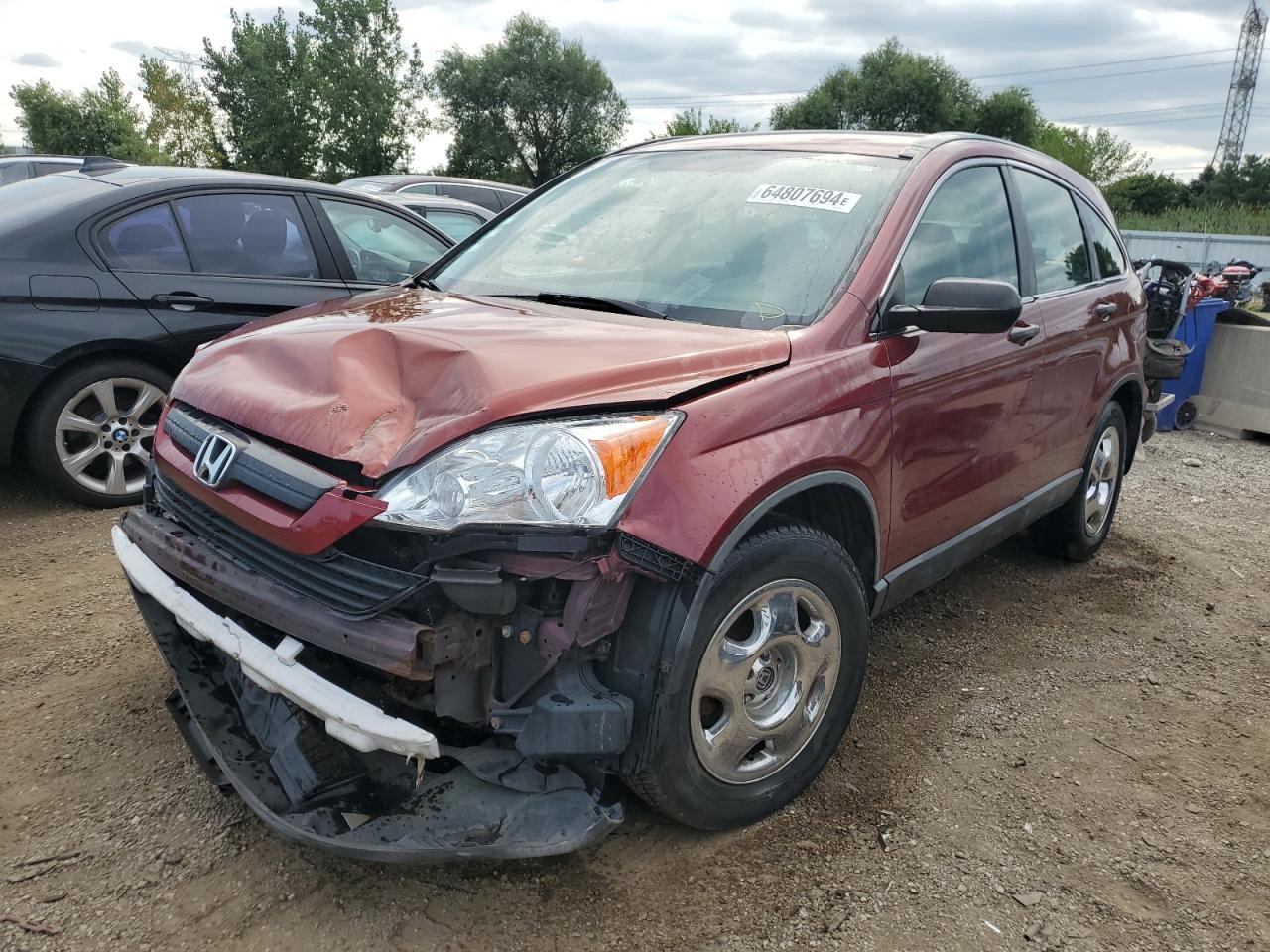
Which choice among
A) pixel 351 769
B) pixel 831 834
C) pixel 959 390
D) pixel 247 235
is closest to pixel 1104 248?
pixel 959 390

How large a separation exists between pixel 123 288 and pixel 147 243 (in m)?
0.30

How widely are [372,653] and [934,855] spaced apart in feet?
5.23

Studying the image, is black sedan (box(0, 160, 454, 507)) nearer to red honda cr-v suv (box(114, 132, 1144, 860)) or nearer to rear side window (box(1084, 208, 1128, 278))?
red honda cr-v suv (box(114, 132, 1144, 860))

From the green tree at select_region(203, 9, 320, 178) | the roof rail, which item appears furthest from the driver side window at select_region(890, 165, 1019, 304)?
the green tree at select_region(203, 9, 320, 178)

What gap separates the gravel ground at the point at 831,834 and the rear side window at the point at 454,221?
6.00 metres

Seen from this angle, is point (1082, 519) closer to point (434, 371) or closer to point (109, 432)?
point (434, 371)

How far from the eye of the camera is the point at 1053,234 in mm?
3900

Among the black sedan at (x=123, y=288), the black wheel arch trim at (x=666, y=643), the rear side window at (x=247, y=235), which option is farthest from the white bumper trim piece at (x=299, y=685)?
the rear side window at (x=247, y=235)

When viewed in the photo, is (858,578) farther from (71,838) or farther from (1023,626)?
(71,838)

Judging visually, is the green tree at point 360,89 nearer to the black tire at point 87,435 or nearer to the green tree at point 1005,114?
the green tree at point 1005,114

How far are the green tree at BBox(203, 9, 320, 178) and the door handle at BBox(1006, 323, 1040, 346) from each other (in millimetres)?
41916

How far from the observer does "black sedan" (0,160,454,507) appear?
14.0ft

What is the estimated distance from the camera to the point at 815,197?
2.94 meters

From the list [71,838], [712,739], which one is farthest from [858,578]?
[71,838]
